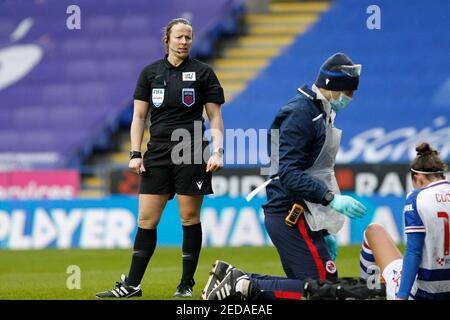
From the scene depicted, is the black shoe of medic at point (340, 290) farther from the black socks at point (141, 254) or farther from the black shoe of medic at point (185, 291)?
the black socks at point (141, 254)

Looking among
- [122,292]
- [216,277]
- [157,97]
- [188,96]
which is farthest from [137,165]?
[216,277]

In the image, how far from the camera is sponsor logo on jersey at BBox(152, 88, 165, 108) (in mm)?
7703

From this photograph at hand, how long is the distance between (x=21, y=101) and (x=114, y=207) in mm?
7431

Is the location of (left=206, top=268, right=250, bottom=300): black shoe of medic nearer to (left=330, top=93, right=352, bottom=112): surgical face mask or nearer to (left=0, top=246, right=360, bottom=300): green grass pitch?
(left=0, top=246, right=360, bottom=300): green grass pitch

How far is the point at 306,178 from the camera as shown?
6582 mm

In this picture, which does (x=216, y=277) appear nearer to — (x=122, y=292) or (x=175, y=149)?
(x=122, y=292)

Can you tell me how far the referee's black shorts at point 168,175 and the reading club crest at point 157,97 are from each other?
0.96ft

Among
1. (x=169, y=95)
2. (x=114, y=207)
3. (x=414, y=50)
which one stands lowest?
(x=114, y=207)

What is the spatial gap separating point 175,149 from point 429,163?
210 cm

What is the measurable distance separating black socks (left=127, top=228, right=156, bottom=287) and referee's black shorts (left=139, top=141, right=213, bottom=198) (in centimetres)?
32

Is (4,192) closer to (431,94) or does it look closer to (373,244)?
(431,94)

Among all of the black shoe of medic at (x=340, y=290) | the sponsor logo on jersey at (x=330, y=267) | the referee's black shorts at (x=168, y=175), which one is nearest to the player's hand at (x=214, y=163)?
the referee's black shorts at (x=168, y=175)

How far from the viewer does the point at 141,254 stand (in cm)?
768
